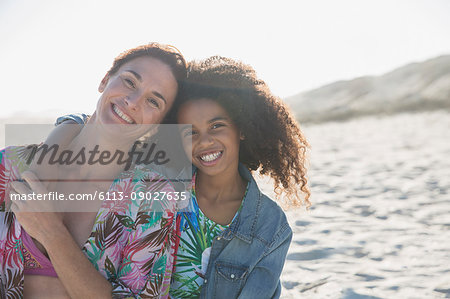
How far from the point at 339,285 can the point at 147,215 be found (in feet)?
5.20

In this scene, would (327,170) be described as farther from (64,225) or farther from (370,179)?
(64,225)

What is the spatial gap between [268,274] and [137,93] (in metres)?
1.22

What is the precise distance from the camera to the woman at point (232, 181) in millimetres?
2346

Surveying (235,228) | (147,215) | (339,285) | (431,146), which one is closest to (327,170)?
(431,146)

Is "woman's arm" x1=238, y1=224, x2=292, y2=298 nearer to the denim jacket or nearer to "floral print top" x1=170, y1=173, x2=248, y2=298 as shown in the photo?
the denim jacket

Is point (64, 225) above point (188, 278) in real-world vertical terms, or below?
above

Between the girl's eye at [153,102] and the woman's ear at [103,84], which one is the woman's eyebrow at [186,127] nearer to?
the girl's eye at [153,102]

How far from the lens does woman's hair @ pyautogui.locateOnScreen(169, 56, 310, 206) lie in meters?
2.61

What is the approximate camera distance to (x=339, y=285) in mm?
2898

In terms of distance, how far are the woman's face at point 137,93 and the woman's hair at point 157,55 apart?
34mm

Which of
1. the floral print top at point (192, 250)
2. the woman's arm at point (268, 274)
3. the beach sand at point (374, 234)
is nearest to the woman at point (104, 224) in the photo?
the floral print top at point (192, 250)

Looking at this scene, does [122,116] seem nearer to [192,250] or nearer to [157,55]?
[157,55]

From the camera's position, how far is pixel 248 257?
2.38m

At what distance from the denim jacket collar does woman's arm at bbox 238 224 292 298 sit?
0.15m
